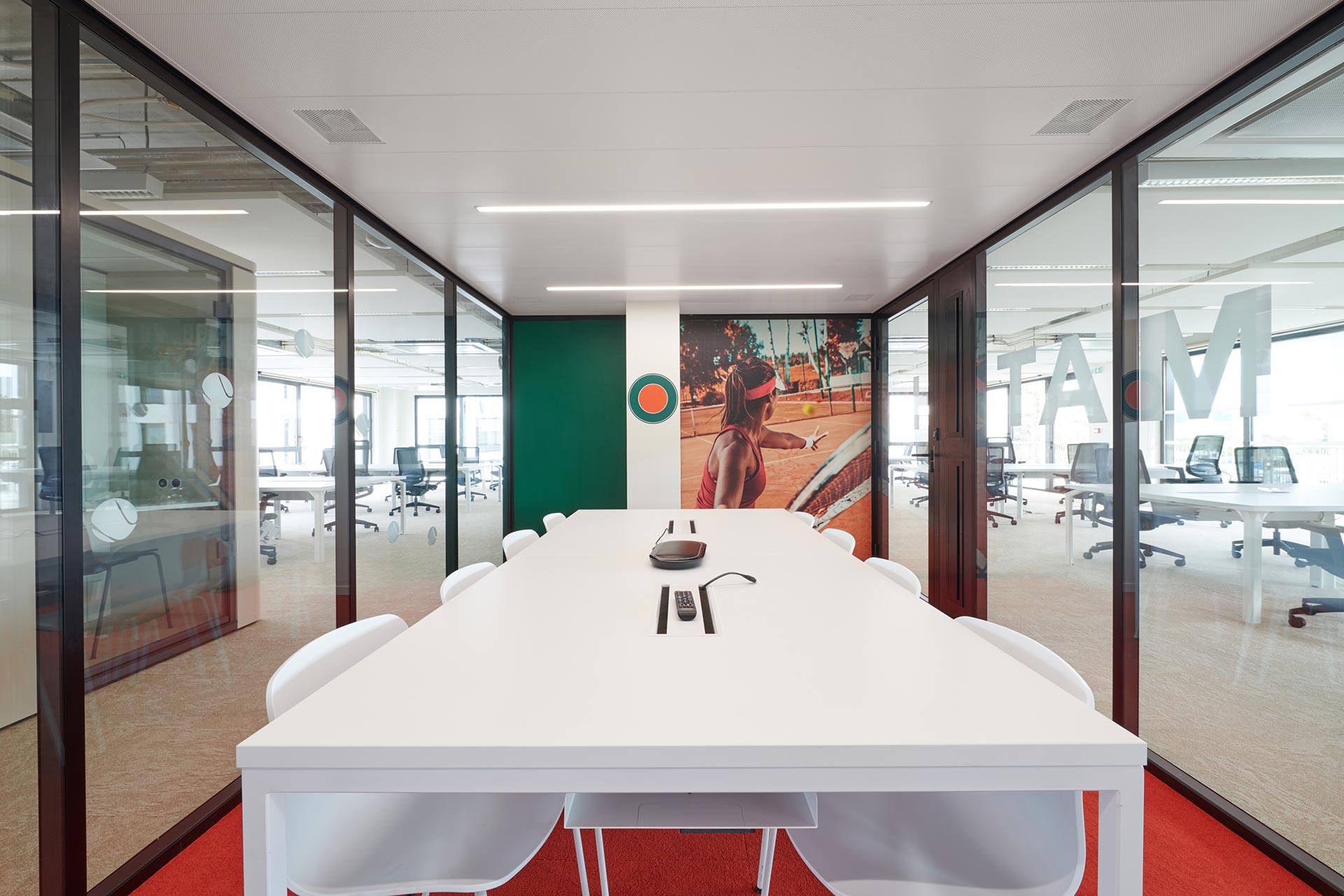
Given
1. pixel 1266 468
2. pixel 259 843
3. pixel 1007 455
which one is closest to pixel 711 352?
pixel 1007 455

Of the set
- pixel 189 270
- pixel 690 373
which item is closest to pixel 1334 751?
pixel 189 270

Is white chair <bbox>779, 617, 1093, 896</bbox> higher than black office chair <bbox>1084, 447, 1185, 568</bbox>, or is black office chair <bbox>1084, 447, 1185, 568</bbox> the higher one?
black office chair <bbox>1084, 447, 1185, 568</bbox>

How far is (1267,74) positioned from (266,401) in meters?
3.96

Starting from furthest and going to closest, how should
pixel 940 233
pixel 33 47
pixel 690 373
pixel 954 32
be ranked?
pixel 690 373 → pixel 940 233 → pixel 954 32 → pixel 33 47

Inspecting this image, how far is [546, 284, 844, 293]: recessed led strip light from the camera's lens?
16.4 feet

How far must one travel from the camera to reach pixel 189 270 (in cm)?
212

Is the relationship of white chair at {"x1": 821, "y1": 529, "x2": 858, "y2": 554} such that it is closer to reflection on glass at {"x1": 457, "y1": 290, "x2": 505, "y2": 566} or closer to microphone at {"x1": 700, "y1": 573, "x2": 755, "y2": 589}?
microphone at {"x1": 700, "y1": 573, "x2": 755, "y2": 589}

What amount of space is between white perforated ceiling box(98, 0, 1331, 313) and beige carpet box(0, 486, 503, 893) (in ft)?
5.80

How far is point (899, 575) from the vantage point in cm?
225

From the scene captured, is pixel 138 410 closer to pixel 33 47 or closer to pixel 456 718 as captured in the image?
pixel 33 47

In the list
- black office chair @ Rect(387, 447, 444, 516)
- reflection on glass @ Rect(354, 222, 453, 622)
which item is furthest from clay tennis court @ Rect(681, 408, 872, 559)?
black office chair @ Rect(387, 447, 444, 516)

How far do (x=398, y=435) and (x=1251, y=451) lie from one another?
443 cm

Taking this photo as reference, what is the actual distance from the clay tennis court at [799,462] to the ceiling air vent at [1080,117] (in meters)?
3.97

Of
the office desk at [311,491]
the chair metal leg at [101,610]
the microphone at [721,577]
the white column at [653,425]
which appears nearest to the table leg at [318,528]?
the office desk at [311,491]
